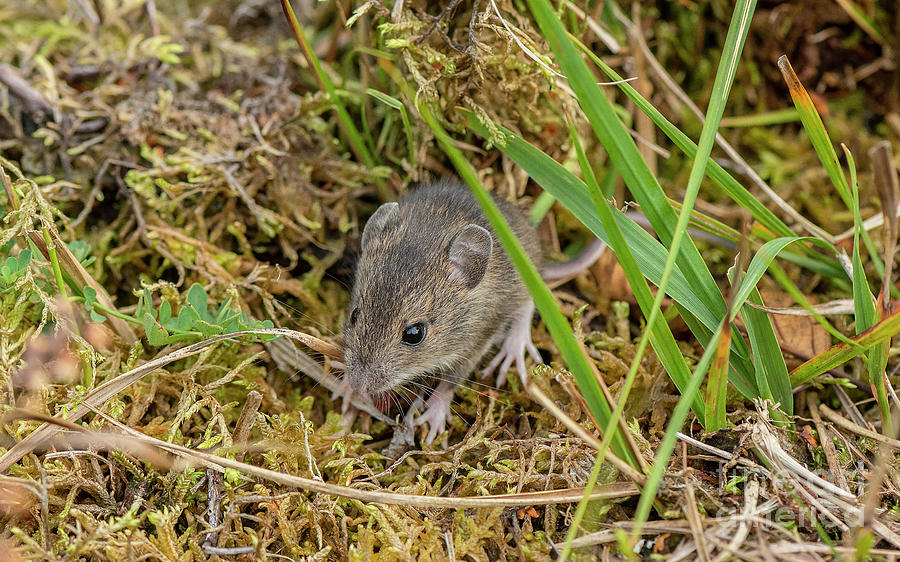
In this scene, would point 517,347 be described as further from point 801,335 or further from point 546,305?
point 546,305

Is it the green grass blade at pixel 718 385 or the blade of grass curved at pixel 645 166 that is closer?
the blade of grass curved at pixel 645 166

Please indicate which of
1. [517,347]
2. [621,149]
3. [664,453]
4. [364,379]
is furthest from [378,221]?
[664,453]

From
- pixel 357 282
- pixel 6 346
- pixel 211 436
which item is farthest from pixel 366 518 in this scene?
pixel 6 346

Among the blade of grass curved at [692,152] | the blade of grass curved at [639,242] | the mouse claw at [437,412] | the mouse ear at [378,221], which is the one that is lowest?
the mouse claw at [437,412]

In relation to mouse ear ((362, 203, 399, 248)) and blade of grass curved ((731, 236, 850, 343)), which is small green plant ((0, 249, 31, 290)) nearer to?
mouse ear ((362, 203, 399, 248))

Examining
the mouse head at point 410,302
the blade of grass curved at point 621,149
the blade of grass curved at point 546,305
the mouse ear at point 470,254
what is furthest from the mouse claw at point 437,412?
the blade of grass curved at point 621,149

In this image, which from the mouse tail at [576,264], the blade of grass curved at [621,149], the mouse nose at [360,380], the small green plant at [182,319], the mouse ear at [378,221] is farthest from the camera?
the mouse tail at [576,264]

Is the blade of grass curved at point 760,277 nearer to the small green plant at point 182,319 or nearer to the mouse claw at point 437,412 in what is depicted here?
the mouse claw at point 437,412

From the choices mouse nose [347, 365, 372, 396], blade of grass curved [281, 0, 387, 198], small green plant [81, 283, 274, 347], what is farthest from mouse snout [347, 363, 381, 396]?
blade of grass curved [281, 0, 387, 198]
